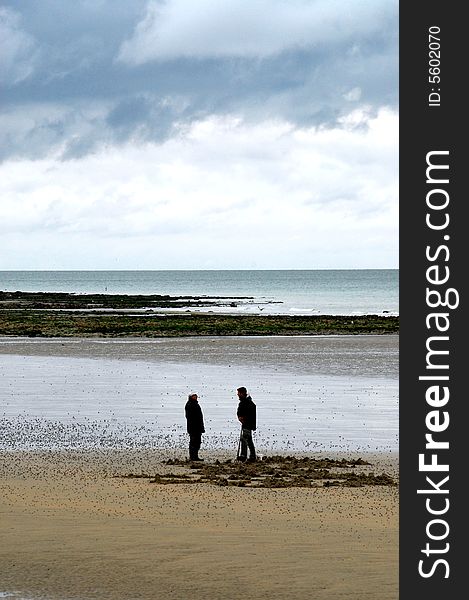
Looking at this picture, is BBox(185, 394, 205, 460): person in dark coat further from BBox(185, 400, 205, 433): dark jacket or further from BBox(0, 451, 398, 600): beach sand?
BBox(0, 451, 398, 600): beach sand

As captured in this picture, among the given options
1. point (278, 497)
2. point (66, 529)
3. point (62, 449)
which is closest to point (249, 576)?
point (66, 529)

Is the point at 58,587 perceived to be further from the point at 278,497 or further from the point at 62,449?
the point at 62,449

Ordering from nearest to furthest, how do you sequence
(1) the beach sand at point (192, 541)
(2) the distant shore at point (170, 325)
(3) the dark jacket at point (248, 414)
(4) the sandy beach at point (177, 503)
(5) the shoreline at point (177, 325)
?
(1) the beach sand at point (192, 541)
(4) the sandy beach at point (177, 503)
(3) the dark jacket at point (248, 414)
(5) the shoreline at point (177, 325)
(2) the distant shore at point (170, 325)

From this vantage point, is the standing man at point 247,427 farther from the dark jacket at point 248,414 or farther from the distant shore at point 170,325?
the distant shore at point 170,325

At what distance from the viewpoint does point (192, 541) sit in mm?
14211

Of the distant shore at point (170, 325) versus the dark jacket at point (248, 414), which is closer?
the dark jacket at point (248, 414)

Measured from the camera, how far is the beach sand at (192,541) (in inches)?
489

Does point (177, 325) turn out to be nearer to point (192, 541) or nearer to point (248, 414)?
point (248, 414)

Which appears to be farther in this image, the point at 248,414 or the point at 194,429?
the point at 194,429

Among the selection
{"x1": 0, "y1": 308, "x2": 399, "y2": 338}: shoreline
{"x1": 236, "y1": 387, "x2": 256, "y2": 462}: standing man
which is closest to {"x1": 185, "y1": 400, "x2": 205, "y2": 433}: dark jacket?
{"x1": 236, "y1": 387, "x2": 256, "y2": 462}: standing man

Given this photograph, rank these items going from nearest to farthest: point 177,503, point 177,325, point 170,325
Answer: point 177,503, point 177,325, point 170,325

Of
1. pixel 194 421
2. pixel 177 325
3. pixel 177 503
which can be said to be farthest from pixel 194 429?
pixel 177 325

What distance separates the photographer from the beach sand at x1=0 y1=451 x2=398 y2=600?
40.8ft

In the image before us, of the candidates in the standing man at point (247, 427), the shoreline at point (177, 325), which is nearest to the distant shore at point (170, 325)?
the shoreline at point (177, 325)
